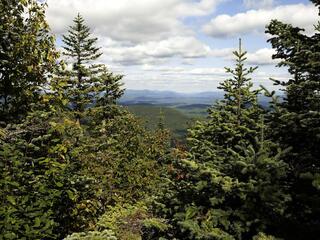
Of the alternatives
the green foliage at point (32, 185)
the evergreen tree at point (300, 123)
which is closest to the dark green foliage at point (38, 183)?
the green foliage at point (32, 185)

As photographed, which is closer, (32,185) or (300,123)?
(32,185)

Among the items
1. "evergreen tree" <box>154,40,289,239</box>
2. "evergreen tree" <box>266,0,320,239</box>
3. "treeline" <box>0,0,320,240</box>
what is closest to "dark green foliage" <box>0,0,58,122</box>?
"treeline" <box>0,0,320,240</box>

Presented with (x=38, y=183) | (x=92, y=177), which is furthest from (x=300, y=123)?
(x=38, y=183)

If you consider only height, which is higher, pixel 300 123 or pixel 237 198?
pixel 300 123

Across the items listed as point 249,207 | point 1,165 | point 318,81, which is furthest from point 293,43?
point 1,165

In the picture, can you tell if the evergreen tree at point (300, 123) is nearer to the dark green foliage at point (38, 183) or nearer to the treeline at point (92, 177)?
the treeline at point (92, 177)

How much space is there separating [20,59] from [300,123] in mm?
6748


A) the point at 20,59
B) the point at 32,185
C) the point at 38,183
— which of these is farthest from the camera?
the point at 20,59

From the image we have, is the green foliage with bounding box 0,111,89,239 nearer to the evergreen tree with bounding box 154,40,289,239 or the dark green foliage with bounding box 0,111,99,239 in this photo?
the dark green foliage with bounding box 0,111,99,239

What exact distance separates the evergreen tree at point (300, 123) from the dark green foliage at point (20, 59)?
5.80 m

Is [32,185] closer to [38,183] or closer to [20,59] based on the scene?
[38,183]

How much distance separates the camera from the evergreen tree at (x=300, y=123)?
7652 mm

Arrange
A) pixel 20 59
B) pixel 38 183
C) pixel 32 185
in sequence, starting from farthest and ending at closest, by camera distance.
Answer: pixel 20 59, pixel 32 185, pixel 38 183

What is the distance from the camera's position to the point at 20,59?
25.9ft
